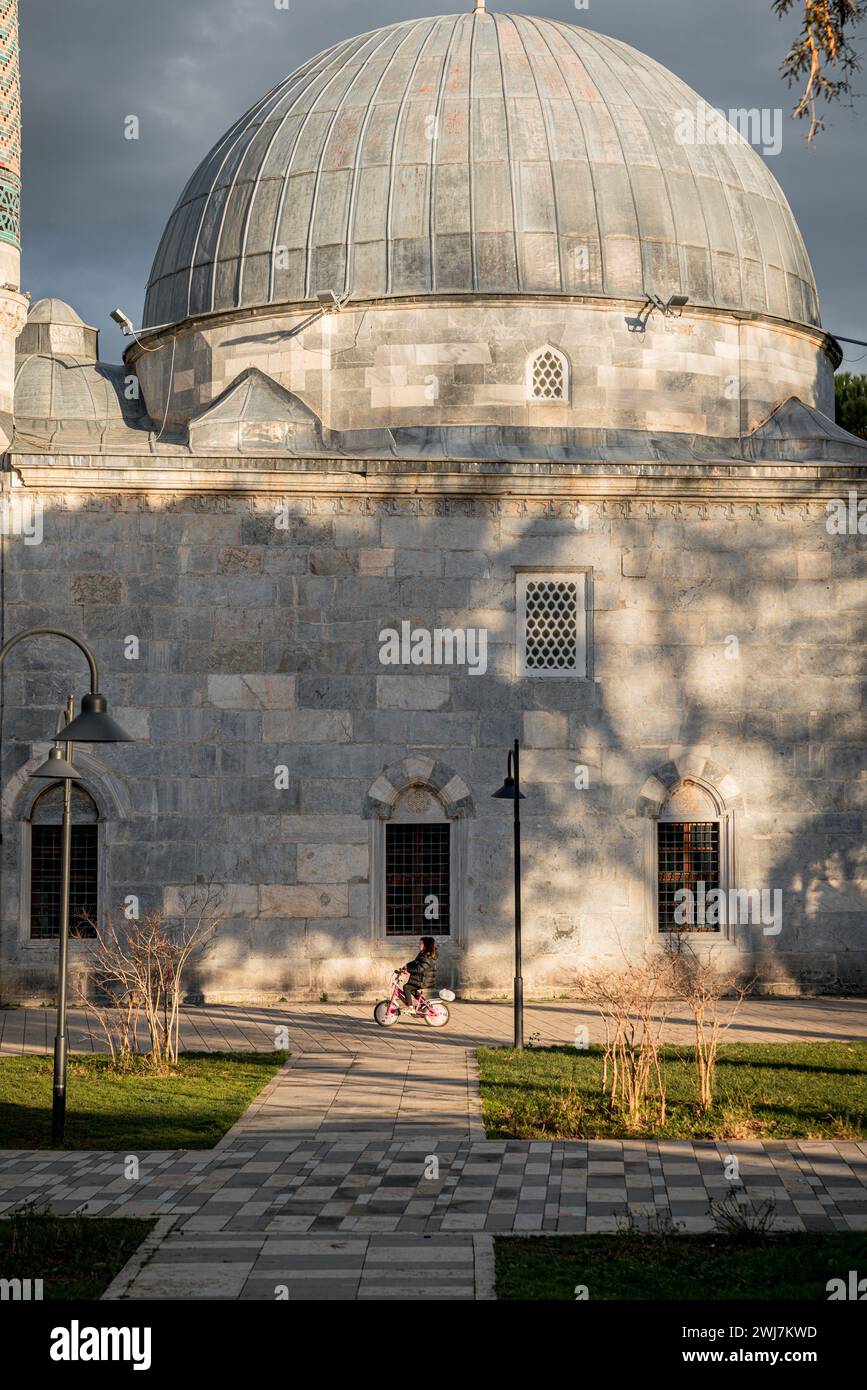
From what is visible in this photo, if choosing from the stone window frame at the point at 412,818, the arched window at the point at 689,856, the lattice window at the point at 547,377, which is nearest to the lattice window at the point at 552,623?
the stone window frame at the point at 412,818

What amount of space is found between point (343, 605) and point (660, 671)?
14.9ft

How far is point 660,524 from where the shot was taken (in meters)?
21.0

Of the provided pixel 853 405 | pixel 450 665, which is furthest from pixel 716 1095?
pixel 853 405

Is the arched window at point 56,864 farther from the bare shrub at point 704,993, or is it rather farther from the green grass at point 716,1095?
the bare shrub at point 704,993

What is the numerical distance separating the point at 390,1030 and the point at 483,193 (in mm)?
12936

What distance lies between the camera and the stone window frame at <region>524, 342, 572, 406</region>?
22500 mm

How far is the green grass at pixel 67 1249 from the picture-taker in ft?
28.0

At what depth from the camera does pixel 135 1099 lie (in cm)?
1377

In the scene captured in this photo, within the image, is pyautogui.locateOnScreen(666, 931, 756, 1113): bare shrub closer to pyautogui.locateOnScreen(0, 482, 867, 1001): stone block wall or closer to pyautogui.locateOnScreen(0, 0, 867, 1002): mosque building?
pyautogui.locateOnScreen(0, 0, 867, 1002): mosque building

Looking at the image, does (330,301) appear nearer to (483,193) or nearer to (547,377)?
(483,193)

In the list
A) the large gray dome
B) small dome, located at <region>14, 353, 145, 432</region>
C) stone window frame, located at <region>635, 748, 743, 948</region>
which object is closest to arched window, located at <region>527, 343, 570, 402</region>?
the large gray dome

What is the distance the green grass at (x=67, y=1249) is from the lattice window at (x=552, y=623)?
12262mm

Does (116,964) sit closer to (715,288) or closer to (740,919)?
(740,919)

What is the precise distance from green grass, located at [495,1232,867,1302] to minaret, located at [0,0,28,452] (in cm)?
1526
